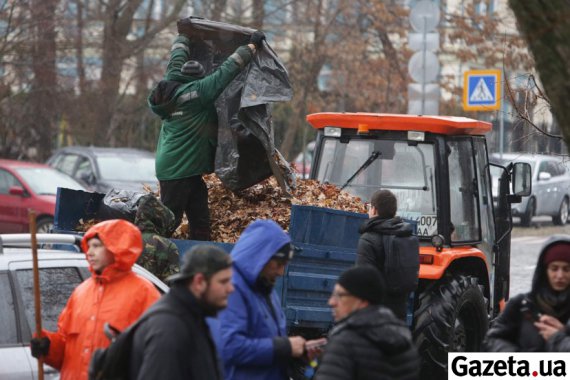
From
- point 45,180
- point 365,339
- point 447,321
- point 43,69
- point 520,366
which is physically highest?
point 43,69

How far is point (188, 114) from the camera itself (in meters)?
9.59

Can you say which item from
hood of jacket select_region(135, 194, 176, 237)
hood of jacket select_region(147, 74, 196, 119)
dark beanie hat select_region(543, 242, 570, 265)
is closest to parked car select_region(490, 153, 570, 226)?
hood of jacket select_region(147, 74, 196, 119)

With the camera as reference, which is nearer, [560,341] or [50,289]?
[560,341]

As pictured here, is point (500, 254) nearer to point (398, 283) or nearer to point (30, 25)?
point (398, 283)

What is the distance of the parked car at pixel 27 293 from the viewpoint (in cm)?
648

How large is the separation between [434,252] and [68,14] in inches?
766

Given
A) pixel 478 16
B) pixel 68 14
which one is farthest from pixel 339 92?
pixel 68 14

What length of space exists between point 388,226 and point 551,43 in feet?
11.8

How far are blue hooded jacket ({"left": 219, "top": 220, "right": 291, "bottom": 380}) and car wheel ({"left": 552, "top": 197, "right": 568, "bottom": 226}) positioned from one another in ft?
90.9

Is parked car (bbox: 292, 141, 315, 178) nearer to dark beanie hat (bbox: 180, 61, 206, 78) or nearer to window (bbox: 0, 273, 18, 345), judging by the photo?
dark beanie hat (bbox: 180, 61, 206, 78)

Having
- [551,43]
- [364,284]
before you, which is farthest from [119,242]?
[551,43]

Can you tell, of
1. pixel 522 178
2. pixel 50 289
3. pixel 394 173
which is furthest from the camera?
pixel 522 178

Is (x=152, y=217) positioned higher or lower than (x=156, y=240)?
higher

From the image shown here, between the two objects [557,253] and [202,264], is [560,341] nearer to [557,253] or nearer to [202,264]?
[557,253]
